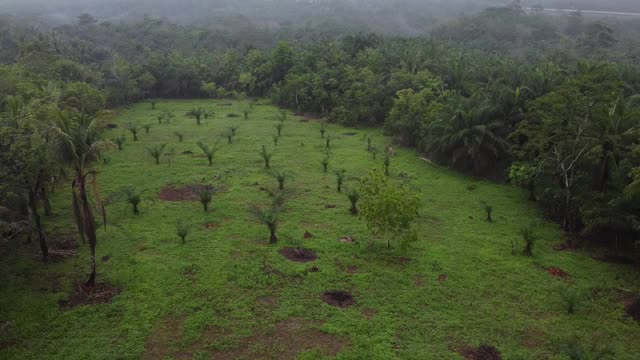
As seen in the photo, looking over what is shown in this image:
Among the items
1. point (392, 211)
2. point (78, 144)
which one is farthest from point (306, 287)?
point (78, 144)

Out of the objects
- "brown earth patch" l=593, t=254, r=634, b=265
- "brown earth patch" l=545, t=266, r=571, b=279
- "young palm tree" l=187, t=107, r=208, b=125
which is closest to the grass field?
"brown earth patch" l=545, t=266, r=571, b=279

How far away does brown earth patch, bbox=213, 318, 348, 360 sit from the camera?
13.4 m

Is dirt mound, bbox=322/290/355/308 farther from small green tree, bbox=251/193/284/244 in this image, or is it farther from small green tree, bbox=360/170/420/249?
small green tree, bbox=251/193/284/244

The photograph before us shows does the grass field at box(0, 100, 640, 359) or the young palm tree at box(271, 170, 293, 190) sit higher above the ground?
the young palm tree at box(271, 170, 293, 190)

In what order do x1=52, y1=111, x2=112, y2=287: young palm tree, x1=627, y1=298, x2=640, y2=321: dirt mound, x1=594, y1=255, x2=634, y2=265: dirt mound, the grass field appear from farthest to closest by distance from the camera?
x1=594, y1=255, x2=634, y2=265: dirt mound
x1=627, y1=298, x2=640, y2=321: dirt mound
x1=52, y1=111, x2=112, y2=287: young palm tree
the grass field

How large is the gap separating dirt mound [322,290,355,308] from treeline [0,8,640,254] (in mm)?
9517

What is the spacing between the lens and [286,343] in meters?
13.8

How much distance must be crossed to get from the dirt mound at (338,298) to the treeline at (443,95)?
952 centimetres

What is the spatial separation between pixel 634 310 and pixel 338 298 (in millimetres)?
9337

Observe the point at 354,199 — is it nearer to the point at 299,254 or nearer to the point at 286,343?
the point at 299,254

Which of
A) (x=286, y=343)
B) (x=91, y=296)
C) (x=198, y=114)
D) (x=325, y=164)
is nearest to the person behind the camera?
(x=286, y=343)

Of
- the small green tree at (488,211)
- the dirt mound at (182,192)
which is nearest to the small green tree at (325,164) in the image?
the dirt mound at (182,192)

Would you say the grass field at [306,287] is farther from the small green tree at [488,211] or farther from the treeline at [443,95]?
the treeline at [443,95]

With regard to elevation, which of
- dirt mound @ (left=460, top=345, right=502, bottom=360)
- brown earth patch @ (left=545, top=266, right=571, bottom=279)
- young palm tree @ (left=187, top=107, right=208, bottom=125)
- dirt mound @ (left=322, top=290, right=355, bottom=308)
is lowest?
dirt mound @ (left=460, top=345, right=502, bottom=360)
